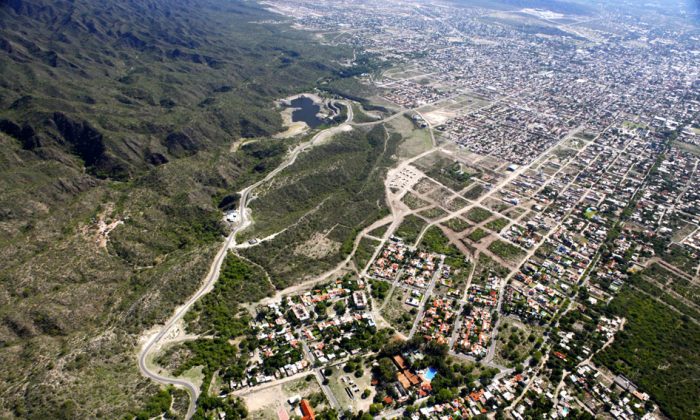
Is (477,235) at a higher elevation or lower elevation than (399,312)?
lower

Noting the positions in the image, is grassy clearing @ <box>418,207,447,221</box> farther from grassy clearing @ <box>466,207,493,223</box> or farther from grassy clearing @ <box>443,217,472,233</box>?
grassy clearing @ <box>466,207,493,223</box>

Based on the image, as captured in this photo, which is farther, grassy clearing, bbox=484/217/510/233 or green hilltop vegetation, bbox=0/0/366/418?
grassy clearing, bbox=484/217/510/233

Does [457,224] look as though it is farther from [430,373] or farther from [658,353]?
[658,353]

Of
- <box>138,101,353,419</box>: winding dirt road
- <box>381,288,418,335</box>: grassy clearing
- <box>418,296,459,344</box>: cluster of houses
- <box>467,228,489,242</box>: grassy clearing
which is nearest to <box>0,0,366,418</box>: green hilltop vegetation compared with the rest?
<box>138,101,353,419</box>: winding dirt road

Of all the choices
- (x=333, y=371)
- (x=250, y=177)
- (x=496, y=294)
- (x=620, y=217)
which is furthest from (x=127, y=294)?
(x=620, y=217)

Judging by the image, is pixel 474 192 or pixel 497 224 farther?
pixel 474 192

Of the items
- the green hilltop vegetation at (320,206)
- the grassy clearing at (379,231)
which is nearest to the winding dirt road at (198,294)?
the green hilltop vegetation at (320,206)

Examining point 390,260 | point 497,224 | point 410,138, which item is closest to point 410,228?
point 390,260

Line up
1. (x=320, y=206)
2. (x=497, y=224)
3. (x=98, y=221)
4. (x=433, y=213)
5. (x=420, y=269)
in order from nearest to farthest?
(x=420, y=269)
(x=98, y=221)
(x=497, y=224)
(x=320, y=206)
(x=433, y=213)
